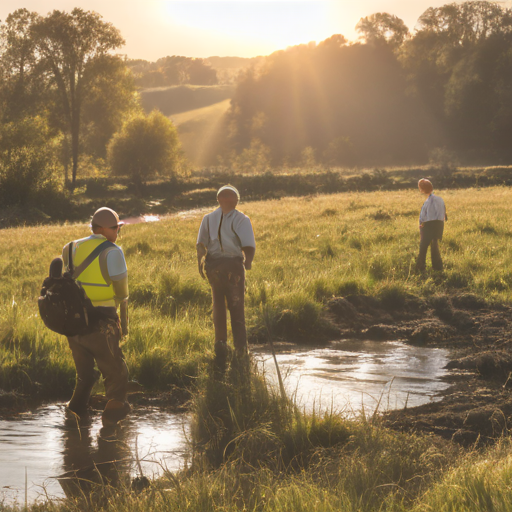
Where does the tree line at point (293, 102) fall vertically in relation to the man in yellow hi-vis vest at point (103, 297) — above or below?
above

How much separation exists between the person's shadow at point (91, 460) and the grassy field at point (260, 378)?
0.15 meters

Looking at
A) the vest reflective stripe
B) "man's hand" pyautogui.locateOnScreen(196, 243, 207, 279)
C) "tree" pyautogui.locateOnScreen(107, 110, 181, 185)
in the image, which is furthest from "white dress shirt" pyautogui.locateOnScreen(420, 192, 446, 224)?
"tree" pyautogui.locateOnScreen(107, 110, 181, 185)

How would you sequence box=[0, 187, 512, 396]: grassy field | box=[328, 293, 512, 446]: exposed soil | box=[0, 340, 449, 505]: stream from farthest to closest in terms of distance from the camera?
box=[0, 187, 512, 396]: grassy field → box=[328, 293, 512, 446]: exposed soil → box=[0, 340, 449, 505]: stream

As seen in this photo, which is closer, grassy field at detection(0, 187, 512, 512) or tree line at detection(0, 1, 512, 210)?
grassy field at detection(0, 187, 512, 512)

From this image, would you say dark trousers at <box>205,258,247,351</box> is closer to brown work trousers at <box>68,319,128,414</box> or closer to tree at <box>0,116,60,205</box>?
brown work trousers at <box>68,319,128,414</box>

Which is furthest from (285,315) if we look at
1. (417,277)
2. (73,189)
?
(73,189)

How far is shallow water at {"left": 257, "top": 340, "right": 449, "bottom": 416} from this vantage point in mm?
6855

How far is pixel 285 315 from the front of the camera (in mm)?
10734

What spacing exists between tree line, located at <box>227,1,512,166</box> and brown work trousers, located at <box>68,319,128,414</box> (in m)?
89.0

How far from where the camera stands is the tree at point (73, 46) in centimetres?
5094

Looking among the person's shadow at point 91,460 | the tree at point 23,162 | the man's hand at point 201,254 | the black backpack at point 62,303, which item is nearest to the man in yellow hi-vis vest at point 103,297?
the black backpack at point 62,303

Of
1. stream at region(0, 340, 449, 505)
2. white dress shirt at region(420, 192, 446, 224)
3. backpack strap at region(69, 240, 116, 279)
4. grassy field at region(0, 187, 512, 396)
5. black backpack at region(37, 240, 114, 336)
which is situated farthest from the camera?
white dress shirt at region(420, 192, 446, 224)

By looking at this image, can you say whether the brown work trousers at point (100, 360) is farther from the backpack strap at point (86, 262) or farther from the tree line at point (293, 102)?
the tree line at point (293, 102)

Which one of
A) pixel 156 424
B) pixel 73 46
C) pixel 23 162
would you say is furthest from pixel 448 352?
pixel 73 46
